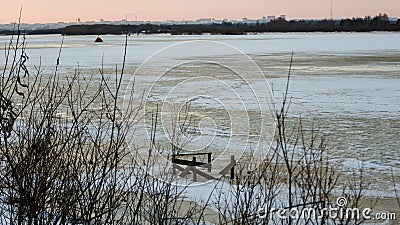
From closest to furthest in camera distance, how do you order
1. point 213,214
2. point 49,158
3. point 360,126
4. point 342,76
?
point 49,158, point 213,214, point 360,126, point 342,76

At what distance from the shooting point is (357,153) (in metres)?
8.72

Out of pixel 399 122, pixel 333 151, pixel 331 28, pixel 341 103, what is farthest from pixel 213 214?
pixel 331 28

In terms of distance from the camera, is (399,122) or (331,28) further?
(331,28)

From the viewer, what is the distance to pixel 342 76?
20.1 metres

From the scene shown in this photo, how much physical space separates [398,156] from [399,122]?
2.90 m

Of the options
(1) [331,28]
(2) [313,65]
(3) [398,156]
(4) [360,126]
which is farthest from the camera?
(1) [331,28]

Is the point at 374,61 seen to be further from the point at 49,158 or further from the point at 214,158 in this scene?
the point at 49,158

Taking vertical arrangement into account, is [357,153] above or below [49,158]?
below

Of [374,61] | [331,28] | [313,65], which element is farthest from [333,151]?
[331,28]

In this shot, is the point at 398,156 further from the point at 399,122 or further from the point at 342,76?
the point at 342,76

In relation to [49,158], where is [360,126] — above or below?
below

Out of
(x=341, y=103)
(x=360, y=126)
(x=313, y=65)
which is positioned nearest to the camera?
(x=360, y=126)

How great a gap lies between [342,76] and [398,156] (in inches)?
472

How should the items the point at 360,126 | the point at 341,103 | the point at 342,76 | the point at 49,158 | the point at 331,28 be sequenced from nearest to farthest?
the point at 49,158
the point at 360,126
the point at 341,103
the point at 342,76
the point at 331,28
